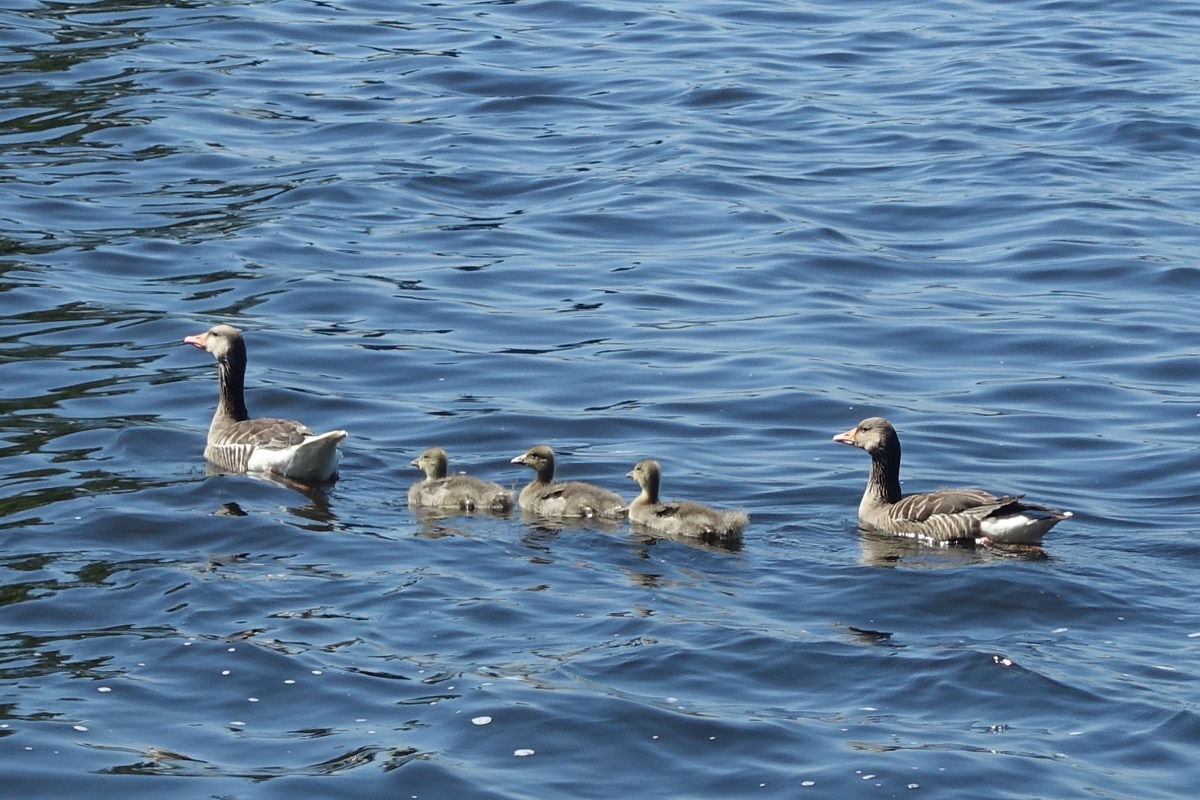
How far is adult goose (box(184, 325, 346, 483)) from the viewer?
14.5m

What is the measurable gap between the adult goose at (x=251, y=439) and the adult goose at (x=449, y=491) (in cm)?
67

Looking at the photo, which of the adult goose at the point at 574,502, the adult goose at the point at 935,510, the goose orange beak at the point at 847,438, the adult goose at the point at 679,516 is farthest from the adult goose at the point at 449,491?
the adult goose at the point at 935,510

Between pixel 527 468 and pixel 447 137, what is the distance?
11.7 meters

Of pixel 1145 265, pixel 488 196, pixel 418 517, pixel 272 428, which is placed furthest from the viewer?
pixel 488 196

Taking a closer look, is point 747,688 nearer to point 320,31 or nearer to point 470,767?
point 470,767

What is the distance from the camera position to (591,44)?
3181 cm

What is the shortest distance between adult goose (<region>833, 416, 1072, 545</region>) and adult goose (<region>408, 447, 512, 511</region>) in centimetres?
255

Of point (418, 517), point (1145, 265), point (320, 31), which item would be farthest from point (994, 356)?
point (320, 31)

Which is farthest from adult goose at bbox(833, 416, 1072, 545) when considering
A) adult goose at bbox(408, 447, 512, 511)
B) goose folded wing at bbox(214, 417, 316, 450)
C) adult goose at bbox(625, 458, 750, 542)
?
goose folded wing at bbox(214, 417, 316, 450)

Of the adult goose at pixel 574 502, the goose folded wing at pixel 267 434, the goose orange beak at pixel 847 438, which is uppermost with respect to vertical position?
the goose orange beak at pixel 847 438

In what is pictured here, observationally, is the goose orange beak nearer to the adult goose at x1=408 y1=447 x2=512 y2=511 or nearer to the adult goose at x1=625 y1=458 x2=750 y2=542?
the adult goose at x1=625 y1=458 x2=750 y2=542

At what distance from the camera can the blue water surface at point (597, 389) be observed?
10562 mm

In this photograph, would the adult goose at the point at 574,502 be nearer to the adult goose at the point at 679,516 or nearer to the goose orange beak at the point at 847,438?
the adult goose at the point at 679,516

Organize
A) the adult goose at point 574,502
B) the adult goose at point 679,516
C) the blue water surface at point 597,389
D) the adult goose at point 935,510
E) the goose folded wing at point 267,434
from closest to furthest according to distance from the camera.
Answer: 1. the blue water surface at point 597,389
2. the adult goose at point 679,516
3. the adult goose at point 935,510
4. the adult goose at point 574,502
5. the goose folded wing at point 267,434
